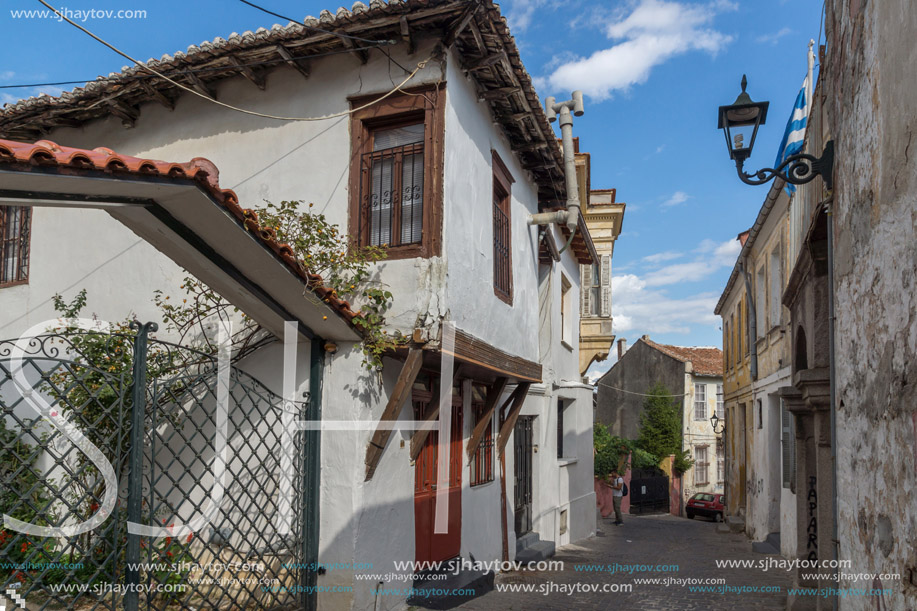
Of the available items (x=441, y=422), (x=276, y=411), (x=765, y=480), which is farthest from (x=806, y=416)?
(x=765, y=480)

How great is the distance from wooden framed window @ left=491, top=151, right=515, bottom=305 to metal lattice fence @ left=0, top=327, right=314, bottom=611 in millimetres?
3351

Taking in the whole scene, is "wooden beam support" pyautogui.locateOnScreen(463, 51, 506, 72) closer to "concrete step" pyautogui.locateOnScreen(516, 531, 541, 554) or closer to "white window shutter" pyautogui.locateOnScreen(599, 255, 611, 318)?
"concrete step" pyautogui.locateOnScreen(516, 531, 541, 554)

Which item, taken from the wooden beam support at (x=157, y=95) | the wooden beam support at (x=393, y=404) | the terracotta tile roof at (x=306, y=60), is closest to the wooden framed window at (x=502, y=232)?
the terracotta tile roof at (x=306, y=60)

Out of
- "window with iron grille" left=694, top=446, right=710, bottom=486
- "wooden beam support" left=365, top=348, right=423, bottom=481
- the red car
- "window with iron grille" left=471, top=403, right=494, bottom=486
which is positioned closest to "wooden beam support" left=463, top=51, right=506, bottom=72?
"wooden beam support" left=365, top=348, right=423, bottom=481

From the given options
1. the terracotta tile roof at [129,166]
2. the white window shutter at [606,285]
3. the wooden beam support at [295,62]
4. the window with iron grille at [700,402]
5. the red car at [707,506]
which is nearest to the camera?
the terracotta tile roof at [129,166]

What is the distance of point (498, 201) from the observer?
9094 millimetres

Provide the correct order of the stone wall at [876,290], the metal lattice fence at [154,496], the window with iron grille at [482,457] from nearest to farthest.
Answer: the stone wall at [876,290] < the metal lattice fence at [154,496] < the window with iron grille at [482,457]

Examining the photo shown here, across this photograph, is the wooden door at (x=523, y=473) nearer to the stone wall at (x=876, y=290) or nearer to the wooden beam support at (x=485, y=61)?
the wooden beam support at (x=485, y=61)

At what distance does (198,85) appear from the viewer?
7.64m

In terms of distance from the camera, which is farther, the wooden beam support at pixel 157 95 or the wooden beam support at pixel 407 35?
the wooden beam support at pixel 157 95

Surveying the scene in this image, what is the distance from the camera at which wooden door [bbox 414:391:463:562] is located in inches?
304

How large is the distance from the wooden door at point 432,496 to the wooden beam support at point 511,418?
3.99ft

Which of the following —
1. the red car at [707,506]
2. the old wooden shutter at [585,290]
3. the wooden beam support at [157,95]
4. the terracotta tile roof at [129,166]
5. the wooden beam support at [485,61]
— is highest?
the wooden beam support at [485,61]

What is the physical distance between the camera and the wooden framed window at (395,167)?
6.85 m
